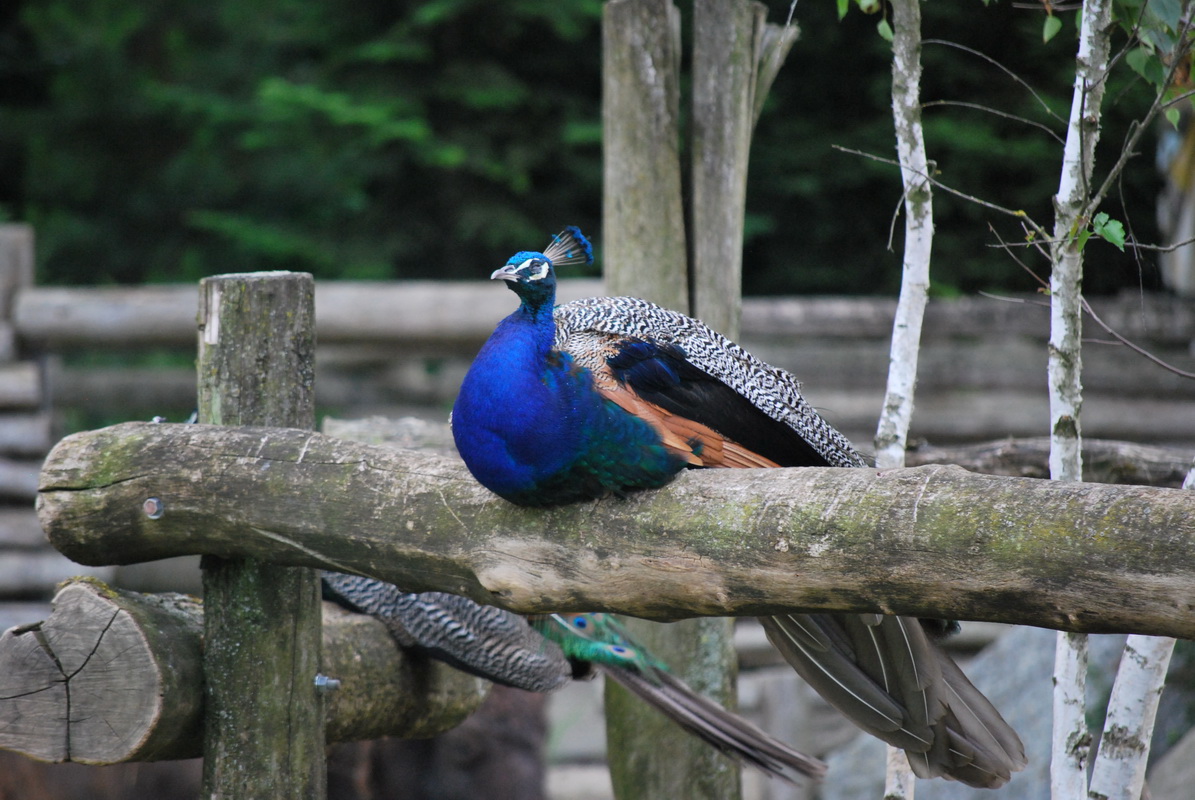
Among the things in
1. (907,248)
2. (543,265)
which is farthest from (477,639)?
(907,248)

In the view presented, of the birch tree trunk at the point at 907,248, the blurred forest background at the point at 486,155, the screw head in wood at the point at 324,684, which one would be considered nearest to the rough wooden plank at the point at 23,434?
the blurred forest background at the point at 486,155

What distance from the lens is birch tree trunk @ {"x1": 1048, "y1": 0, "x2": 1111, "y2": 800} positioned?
232 centimetres

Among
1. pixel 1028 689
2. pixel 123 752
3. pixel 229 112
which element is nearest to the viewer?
pixel 123 752

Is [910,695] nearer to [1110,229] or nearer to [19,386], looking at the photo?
[1110,229]

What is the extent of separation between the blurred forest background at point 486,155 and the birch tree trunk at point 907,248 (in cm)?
329

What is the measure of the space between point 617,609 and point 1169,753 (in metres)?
3.32

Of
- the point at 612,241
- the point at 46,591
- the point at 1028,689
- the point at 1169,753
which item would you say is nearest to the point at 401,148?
the point at 46,591

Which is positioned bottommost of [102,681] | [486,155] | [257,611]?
[102,681]

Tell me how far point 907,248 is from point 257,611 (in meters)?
1.72

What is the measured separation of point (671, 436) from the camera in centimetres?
220

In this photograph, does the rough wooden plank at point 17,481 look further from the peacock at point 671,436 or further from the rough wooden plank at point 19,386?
the peacock at point 671,436

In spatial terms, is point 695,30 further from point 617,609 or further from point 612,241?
point 617,609

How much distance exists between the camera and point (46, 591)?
5.69 metres

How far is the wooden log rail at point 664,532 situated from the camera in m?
1.64
